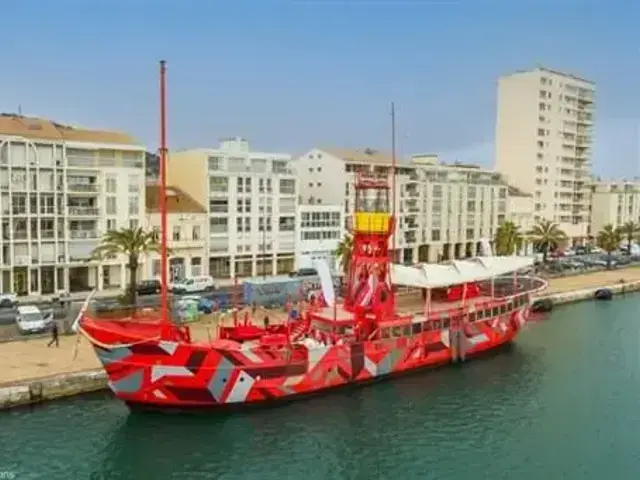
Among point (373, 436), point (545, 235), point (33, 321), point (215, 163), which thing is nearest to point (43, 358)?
point (33, 321)

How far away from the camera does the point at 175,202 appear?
8531 centimetres

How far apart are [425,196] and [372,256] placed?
65.1 m

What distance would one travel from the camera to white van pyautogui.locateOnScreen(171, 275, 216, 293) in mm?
75688

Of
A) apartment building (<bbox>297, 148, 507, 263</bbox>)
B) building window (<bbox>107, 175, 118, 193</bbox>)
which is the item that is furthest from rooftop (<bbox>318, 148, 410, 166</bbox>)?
building window (<bbox>107, 175, 118, 193</bbox>)

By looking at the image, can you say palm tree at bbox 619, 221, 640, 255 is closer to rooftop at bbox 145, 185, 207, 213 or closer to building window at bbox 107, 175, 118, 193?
rooftop at bbox 145, 185, 207, 213

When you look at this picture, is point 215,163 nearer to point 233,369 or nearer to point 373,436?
point 233,369

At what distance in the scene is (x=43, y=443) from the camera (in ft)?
112

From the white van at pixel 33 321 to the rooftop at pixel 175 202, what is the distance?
3031 centimetres

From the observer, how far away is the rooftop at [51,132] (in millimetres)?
71250

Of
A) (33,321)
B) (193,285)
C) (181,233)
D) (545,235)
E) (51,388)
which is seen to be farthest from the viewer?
(545,235)

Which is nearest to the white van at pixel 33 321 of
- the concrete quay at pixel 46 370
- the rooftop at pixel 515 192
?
the concrete quay at pixel 46 370

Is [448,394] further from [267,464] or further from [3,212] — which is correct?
[3,212]

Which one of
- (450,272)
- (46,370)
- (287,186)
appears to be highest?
(287,186)

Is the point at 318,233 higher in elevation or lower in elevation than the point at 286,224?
lower
